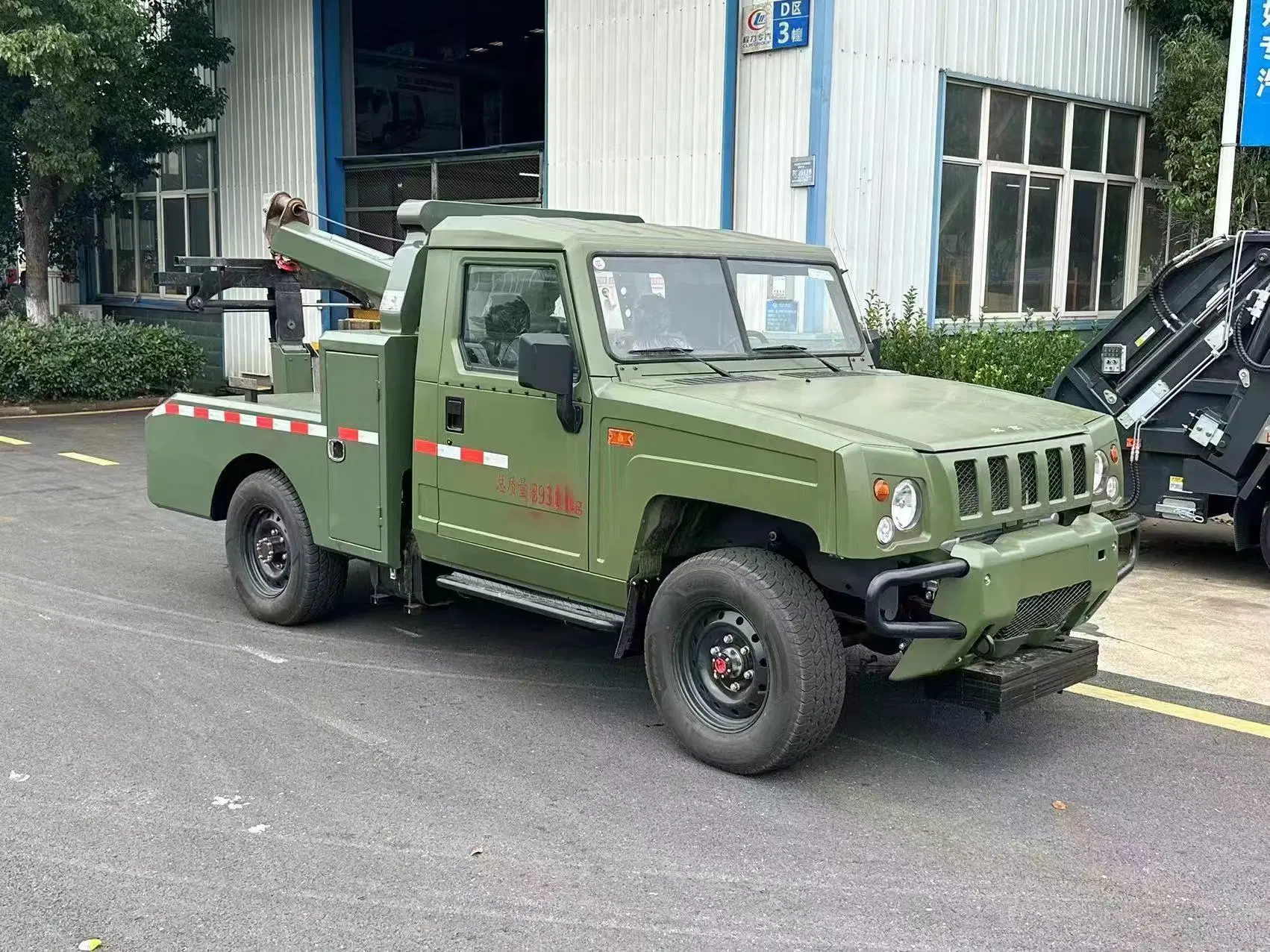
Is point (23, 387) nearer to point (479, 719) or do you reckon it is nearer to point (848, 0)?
point (848, 0)

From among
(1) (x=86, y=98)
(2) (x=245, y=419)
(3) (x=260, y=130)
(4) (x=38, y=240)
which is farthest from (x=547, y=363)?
(4) (x=38, y=240)

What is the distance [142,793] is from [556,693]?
1944 mm

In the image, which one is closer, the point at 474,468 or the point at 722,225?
the point at 474,468

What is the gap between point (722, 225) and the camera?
39.7ft

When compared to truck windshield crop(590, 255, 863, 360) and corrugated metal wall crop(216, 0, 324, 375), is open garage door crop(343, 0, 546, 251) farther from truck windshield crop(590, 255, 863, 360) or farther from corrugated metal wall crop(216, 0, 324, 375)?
truck windshield crop(590, 255, 863, 360)

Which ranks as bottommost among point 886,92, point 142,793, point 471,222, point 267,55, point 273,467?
point 142,793

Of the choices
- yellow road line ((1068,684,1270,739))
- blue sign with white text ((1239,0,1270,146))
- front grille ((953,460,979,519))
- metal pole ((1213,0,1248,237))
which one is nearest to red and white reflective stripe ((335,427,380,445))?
front grille ((953,460,979,519))

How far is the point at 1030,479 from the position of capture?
16.6 ft

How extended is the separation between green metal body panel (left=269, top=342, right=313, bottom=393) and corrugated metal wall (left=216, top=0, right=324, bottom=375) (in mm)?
8371

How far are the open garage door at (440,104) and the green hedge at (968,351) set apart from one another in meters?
4.57

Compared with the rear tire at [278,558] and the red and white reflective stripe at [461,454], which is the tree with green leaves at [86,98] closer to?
the rear tire at [278,558]

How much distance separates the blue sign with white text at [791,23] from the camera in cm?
1138

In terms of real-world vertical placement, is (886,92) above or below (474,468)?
above

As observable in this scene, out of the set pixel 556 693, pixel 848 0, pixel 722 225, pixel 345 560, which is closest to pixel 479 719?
pixel 556 693
